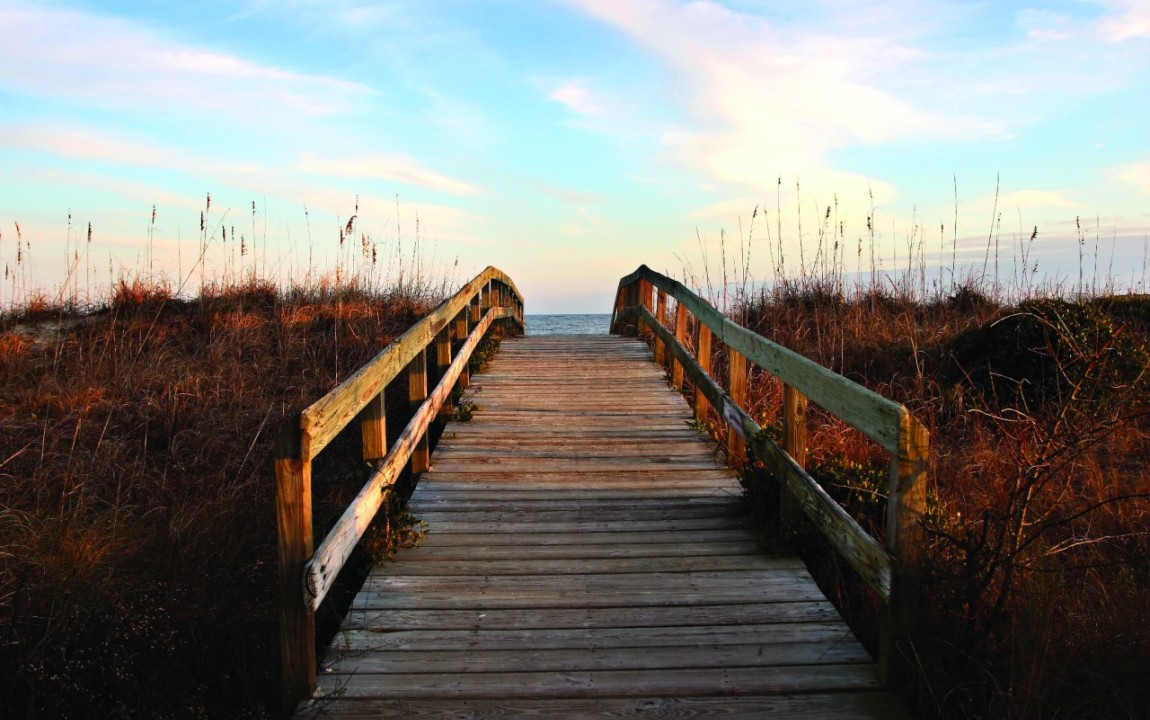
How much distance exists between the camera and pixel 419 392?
17.0 ft

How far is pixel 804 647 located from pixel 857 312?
7.29 meters

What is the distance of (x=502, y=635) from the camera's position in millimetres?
3090

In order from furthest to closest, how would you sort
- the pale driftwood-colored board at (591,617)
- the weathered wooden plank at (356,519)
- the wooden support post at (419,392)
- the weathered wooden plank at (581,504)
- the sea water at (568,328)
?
the sea water at (568,328) < the wooden support post at (419,392) < the weathered wooden plank at (581,504) < the pale driftwood-colored board at (591,617) < the weathered wooden plank at (356,519)

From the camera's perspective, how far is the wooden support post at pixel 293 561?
8.39 feet

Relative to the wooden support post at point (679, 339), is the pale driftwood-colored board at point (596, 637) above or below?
below

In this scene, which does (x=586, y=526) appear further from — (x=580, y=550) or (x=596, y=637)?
(x=596, y=637)

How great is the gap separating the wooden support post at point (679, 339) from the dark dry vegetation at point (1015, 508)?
0.70 metres

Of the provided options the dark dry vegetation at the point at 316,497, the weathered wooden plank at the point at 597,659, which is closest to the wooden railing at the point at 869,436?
the dark dry vegetation at the point at 316,497

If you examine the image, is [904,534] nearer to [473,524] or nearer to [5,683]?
[473,524]

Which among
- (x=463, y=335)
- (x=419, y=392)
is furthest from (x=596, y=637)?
(x=463, y=335)

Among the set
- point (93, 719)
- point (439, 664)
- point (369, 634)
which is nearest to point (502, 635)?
point (439, 664)

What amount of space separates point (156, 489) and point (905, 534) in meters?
4.83

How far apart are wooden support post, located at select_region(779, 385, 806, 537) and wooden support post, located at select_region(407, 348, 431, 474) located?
7.96 ft

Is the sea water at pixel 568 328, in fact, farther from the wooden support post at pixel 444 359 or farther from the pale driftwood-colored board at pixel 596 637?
the pale driftwood-colored board at pixel 596 637
